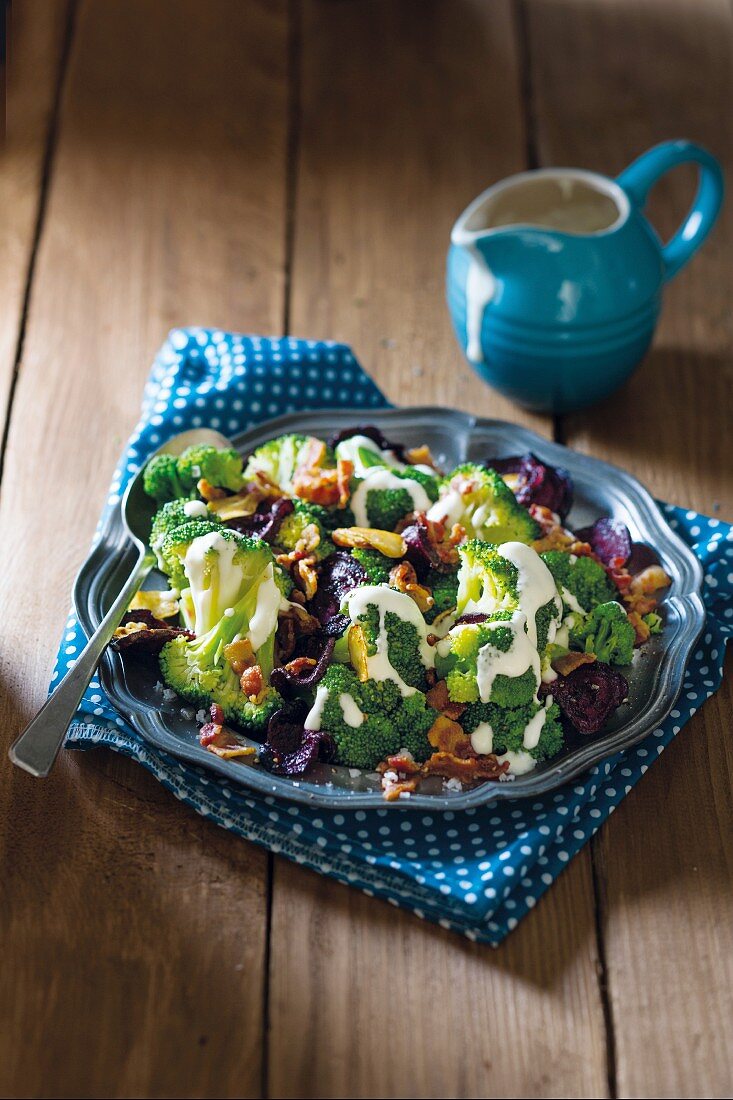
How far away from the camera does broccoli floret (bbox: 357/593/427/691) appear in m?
1.38

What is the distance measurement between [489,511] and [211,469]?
14.3 inches

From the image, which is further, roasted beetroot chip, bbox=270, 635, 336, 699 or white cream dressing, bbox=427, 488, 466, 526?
white cream dressing, bbox=427, 488, 466, 526

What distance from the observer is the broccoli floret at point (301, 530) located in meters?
1.53

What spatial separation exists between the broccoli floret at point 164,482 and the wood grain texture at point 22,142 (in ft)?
1.45

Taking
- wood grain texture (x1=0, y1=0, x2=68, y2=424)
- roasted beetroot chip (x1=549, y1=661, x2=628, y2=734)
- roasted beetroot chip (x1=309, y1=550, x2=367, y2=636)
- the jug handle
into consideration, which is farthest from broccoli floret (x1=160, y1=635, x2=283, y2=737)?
the jug handle

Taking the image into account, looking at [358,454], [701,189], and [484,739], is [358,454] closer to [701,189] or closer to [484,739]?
[484,739]

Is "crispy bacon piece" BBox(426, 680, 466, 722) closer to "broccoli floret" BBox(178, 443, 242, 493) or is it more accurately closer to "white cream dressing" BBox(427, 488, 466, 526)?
"white cream dressing" BBox(427, 488, 466, 526)

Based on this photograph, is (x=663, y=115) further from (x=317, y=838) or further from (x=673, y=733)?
(x=317, y=838)

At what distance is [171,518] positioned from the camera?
1.54 m

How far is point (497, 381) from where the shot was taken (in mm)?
1937

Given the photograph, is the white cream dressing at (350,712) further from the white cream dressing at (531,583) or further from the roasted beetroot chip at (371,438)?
the roasted beetroot chip at (371,438)

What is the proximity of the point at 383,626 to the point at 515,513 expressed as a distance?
275mm

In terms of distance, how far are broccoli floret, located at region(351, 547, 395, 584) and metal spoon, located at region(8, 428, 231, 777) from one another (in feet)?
0.85

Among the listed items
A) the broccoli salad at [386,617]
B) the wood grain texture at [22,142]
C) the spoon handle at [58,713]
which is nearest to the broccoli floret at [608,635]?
the broccoli salad at [386,617]
